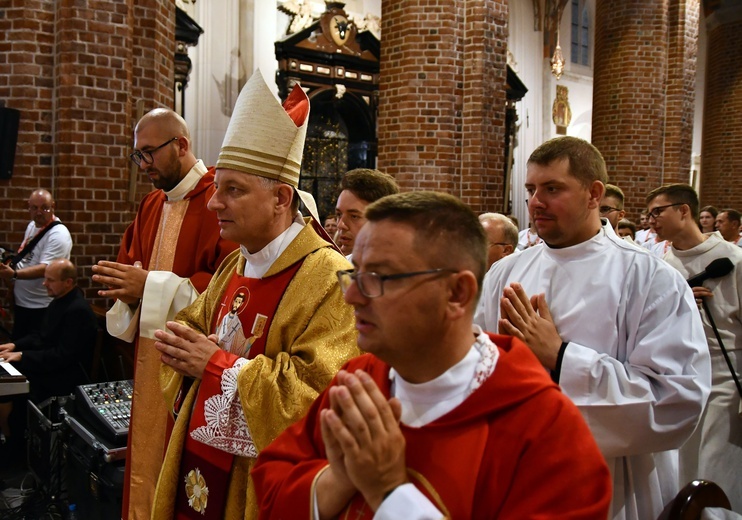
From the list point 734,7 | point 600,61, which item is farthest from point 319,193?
point 734,7

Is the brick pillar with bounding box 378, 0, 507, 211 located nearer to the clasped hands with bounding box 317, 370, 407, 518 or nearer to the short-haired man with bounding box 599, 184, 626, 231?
the short-haired man with bounding box 599, 184, 626, 231

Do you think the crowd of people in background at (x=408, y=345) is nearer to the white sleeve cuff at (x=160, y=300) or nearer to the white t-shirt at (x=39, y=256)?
the white sleeve cuff at (x=160, y=300)

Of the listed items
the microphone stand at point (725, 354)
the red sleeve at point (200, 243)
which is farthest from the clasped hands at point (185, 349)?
the microphone stand at point (725, 354)

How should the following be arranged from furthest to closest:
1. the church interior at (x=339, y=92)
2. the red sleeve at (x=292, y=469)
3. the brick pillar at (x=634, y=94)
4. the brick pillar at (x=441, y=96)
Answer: the brick pillar at (x=634, y=94) → the brick pillar at (x=441, y=96) → the church interior at (x=339, y=92) → the red sleeve at (x=292, y=469)

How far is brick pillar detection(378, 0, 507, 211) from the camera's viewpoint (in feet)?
27.6

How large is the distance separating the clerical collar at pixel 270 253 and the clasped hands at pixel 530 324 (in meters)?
0.79

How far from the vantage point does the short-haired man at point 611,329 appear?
2229 millimetres

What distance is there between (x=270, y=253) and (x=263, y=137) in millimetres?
424

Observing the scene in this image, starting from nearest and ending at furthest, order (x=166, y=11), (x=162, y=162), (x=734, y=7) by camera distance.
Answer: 1. (x=162, y=162)
2. (x=166, y=11)
3. (x=734, y=7)

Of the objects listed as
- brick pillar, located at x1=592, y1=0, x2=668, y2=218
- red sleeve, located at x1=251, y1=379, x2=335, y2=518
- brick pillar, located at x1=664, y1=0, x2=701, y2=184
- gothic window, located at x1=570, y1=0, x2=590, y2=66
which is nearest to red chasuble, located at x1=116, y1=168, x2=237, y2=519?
red sleeve, located at x1=251, y1=379, x2=335, y2=518

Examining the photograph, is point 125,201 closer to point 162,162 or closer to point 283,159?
point 162,162

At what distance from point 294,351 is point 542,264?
103 centimetres

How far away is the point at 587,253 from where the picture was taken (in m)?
2.52

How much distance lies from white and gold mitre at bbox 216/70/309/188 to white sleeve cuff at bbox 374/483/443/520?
1432 mm
